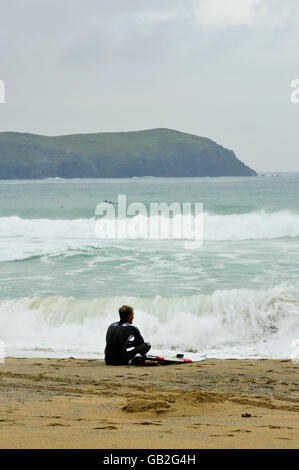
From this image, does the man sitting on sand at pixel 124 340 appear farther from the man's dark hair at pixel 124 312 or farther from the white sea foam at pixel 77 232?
the white sea foam at pixel 77 232

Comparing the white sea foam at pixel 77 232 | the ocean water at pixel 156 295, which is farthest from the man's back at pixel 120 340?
the white sea foam at pixel 77 232

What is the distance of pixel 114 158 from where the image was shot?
173625 millimetres

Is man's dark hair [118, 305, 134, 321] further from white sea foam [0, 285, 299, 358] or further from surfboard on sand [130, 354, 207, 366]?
white sea foam [0, 285, 299, 358]

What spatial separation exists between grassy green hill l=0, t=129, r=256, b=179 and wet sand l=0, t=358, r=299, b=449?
15646cm

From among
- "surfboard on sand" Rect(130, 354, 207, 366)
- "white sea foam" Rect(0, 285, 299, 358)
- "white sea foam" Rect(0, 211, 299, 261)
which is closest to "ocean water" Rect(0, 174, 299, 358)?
"white sea foam" Rect(0, 285, 299, 358)

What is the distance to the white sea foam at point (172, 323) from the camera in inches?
493

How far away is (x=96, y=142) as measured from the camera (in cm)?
18200

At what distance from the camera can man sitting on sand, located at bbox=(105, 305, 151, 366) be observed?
9.20 meters

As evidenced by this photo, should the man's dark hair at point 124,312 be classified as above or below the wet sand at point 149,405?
above

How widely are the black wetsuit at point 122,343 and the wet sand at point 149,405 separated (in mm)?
234

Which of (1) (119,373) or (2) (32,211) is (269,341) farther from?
(2) (32,211)

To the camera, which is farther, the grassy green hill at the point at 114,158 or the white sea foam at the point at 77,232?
the grassy green hill at the point at 114,158

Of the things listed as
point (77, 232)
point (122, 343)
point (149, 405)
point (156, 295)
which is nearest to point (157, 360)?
point (122, 343)

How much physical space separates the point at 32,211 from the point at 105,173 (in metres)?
120
